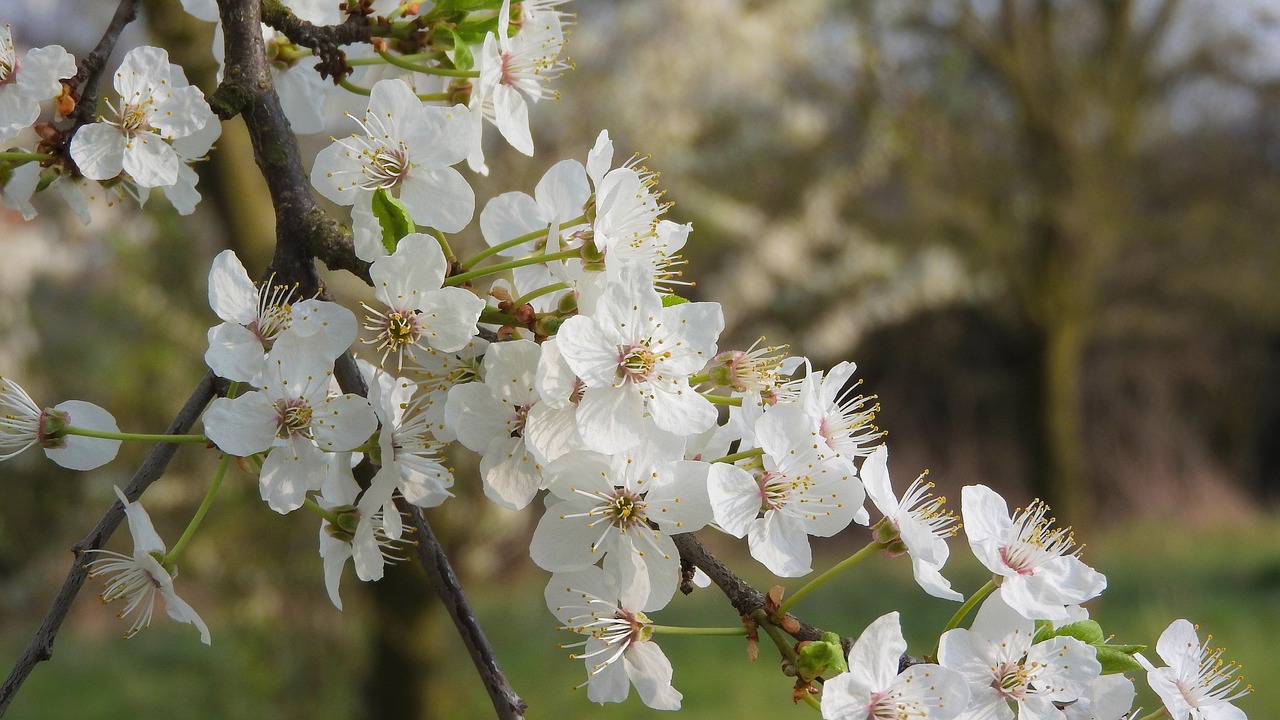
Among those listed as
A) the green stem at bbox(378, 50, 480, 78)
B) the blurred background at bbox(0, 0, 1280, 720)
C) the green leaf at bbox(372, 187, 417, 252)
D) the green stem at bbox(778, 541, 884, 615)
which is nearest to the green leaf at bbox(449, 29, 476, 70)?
the green stem at bbox(378, 50, 480, 78)

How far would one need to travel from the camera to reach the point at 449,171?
2.84 ft

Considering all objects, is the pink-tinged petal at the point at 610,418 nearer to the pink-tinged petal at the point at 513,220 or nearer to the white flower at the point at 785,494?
the white flower at the point at 785,494

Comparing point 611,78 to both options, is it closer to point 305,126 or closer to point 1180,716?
point 305,126

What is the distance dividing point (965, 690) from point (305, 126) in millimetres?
827

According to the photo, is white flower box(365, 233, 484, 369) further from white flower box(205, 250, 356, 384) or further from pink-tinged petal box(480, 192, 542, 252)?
pink-tinged petal box(480, 192, 542, 252)

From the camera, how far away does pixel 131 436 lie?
2.74 feet

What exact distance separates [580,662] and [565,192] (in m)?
2.44

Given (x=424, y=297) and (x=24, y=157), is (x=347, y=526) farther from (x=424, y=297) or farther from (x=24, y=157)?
(x=24, y=157)

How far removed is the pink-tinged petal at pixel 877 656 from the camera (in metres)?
0.76

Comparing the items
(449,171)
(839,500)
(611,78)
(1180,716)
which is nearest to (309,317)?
(449,171)

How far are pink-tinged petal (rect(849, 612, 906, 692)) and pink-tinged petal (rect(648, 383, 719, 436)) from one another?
0.63 ft

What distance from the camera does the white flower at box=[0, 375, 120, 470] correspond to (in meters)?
0.89

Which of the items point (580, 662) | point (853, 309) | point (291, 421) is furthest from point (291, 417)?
point (853, 309)

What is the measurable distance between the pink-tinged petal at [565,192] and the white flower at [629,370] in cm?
18
